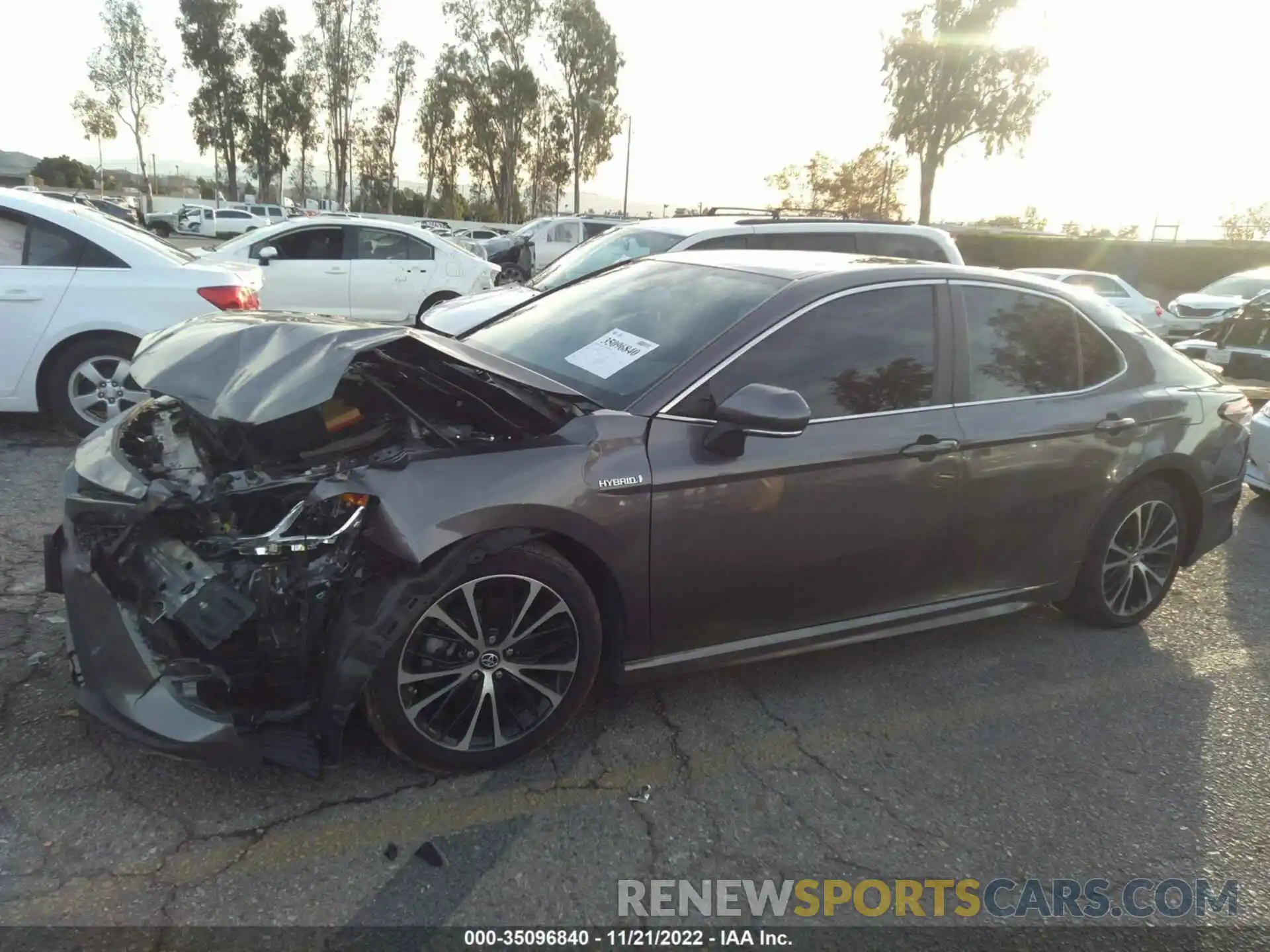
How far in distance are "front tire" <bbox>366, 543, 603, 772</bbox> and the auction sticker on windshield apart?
2.75 feet

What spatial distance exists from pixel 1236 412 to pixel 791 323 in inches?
103

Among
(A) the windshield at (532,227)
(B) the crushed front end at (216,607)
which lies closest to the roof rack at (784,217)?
(B) the crushed front end at (216,607)

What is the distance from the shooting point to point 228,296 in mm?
6262

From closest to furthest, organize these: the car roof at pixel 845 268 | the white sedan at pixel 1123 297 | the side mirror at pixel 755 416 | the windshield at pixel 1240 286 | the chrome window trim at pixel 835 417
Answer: the side mirror at pixel 755 416
the chrome window trim at pixel 835 417
the car roof at pixel 845 268
the white sedan at pixel 1123 297
the windshield at pixel 1240 286

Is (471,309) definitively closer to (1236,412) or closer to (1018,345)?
A: (1018,345)

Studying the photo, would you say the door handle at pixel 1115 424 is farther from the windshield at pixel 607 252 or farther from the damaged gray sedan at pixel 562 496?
the windshield at pixel 607 252

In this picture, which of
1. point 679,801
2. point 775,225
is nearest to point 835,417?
point 679,801

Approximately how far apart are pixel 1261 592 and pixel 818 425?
3464 mm

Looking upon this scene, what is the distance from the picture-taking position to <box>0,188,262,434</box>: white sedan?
5.89m

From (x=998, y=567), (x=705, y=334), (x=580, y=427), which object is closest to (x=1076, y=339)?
(x=998, y=567)

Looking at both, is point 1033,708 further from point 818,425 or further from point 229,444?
point 229,444

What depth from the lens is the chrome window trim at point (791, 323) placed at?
309 cm

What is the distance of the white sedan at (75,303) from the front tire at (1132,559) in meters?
5.51

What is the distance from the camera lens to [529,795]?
9.24 ft
